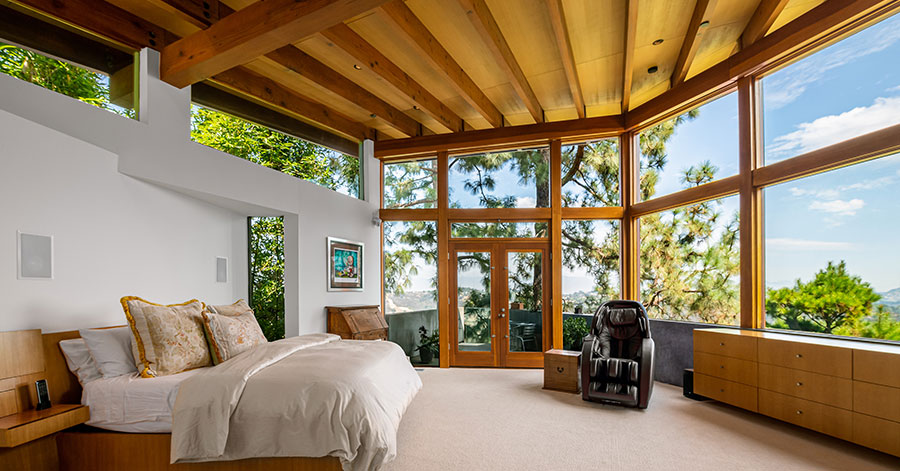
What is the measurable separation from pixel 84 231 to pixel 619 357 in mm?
4920

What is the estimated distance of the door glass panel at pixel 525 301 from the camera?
6.61m

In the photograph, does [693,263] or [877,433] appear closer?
[877,433]

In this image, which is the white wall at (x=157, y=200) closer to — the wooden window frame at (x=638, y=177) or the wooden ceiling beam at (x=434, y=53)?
the wooden window frame at (x=638, y=177)

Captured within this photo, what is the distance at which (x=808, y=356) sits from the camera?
141 inches

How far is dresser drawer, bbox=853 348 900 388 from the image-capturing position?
303cm

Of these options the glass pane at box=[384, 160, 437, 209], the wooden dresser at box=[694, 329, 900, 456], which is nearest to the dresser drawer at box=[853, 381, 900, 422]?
the wooden dresser at box=[694, 329, 900, 456]

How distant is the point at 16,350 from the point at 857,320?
5.98 meters

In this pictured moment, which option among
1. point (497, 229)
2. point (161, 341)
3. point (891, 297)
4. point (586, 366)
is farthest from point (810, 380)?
point (161, 341)

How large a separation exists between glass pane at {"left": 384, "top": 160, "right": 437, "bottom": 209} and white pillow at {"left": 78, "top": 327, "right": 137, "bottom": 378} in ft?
14.4

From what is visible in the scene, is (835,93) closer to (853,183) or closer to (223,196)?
(853,183)

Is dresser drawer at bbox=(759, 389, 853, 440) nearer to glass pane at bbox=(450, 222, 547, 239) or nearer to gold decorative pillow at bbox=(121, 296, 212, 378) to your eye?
glass pane at bbox=(450, 222, 547, 239)

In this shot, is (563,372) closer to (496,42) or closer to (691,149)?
(691,149)

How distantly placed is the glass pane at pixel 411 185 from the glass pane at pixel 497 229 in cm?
53

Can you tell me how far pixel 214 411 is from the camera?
2676 millimetres
